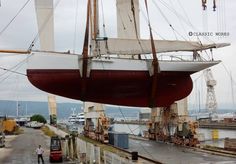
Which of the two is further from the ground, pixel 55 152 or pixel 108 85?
pixel 108 85

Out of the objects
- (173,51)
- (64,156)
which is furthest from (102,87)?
(64,156)

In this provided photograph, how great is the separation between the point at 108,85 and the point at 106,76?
0.35 meters

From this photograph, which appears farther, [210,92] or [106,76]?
[210,92]

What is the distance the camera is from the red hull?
15.5 metres

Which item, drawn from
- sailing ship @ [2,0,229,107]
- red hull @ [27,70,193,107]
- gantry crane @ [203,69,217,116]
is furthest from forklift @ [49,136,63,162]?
gantry crane @ [203,69,217,116]

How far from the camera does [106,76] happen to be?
1594cm

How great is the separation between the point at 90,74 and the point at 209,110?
136m

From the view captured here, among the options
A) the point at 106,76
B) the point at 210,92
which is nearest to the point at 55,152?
the point at 106,76

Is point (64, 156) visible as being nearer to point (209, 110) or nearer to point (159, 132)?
point (159, 132)

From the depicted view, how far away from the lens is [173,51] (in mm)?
23141

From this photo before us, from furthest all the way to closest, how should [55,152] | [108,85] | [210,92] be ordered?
1. [210,92]
2. [55,152]
3. [108,85]

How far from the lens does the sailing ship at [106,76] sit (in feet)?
51.1

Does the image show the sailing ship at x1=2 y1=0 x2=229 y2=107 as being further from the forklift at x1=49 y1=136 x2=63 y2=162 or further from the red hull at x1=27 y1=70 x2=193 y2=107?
the forklift at x1=49 y1=136 x2=63 y2=162

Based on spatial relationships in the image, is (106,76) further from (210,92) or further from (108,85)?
(210,92)
